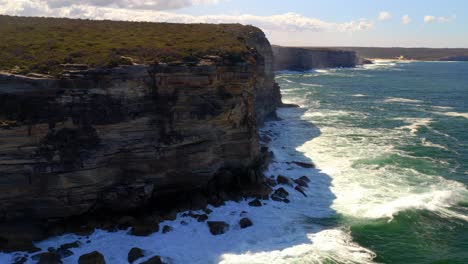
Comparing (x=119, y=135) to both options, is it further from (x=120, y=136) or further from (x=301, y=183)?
(x=301, y=183)

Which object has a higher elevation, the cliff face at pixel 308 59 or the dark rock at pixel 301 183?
the cliff face at pixel 308 59

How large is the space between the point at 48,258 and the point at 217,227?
9755 millimetres

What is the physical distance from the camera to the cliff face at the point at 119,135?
25844 mm

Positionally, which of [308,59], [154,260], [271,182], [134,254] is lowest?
[154,260]

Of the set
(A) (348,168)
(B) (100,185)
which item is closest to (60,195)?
(B) (100,185)

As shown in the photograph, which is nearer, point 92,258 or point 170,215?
point 92,258

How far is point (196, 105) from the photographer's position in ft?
102

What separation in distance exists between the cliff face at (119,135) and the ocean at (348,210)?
274 cm

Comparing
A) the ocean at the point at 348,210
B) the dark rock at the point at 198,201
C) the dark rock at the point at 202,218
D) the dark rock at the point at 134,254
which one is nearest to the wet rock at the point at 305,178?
the ocean at the point at 348,210

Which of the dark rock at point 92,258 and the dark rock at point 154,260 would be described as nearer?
the dark rock at point 92,258

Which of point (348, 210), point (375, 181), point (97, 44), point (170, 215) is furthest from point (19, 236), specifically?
point (375, 181)

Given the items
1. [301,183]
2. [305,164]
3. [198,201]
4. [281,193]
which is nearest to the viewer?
[198,201]

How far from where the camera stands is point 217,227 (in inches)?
1084

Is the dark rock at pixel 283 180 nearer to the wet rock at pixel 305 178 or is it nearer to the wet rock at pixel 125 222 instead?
the wet rock at pixel 305 178
